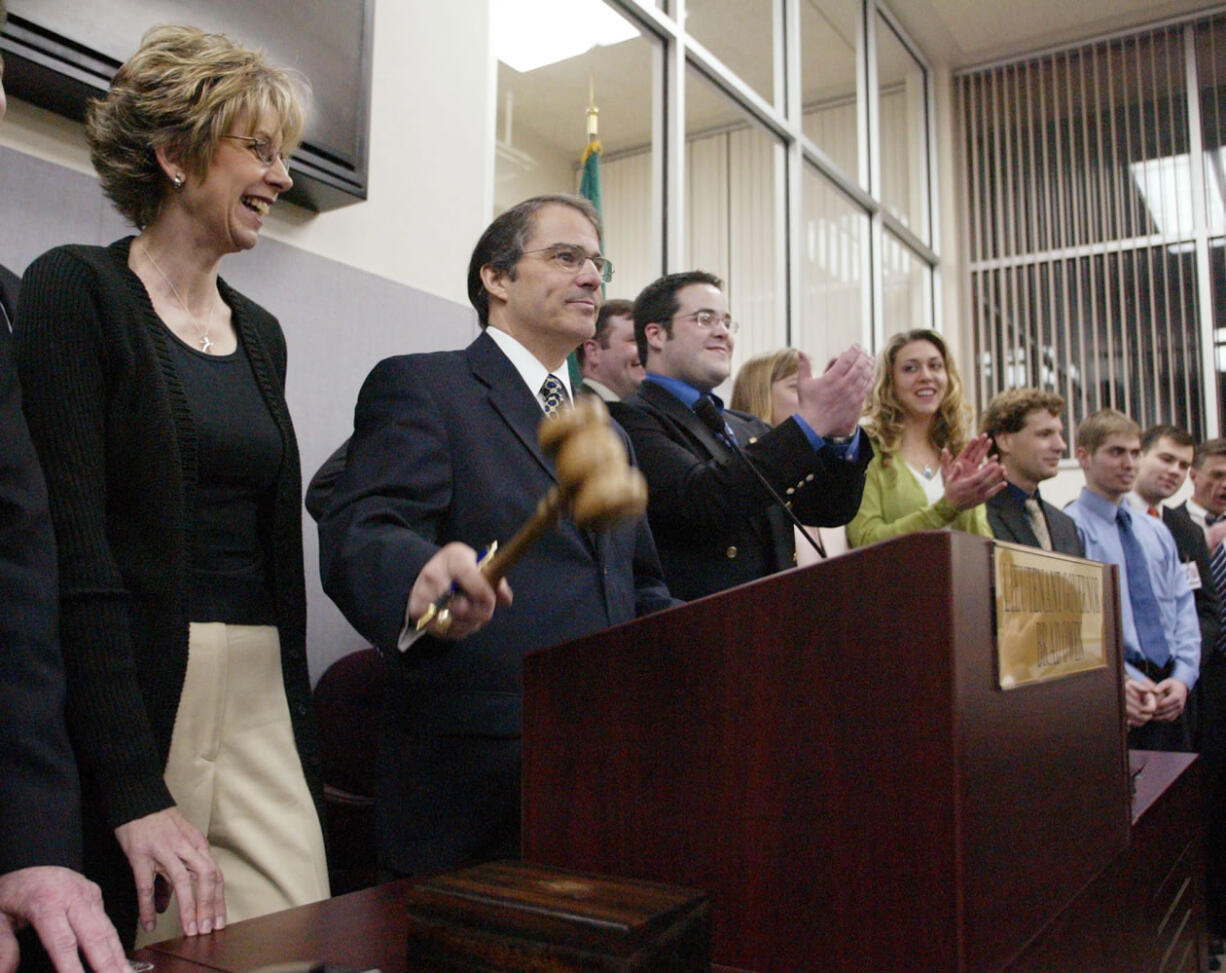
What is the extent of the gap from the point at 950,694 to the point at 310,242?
2100 millimetres

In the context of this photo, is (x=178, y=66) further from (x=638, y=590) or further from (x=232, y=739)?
(x=638, y=590)

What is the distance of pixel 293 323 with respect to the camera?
7.90 ft

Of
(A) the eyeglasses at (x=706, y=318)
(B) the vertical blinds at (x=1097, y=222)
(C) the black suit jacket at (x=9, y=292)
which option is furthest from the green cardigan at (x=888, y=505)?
(B) the vertical blinds at (x=1097, y=222)

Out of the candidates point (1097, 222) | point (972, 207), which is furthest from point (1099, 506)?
point (972, 207)

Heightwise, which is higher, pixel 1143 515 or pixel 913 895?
pixel 1143 515

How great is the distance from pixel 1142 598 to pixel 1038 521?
1.87 ft

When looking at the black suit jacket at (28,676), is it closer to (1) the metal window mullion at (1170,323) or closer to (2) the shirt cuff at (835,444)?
(2) the shirt cuff at (835,444)

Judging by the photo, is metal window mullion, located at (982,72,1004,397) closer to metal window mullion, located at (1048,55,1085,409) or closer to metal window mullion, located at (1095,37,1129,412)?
metal window mullion, located at (1048,55,1085,409)

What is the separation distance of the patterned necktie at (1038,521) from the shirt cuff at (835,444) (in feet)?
5.91

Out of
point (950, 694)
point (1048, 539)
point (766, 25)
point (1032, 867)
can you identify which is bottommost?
point (1032, 867)

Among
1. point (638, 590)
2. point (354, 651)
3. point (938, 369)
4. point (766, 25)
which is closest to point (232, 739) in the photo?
point (638, 590)

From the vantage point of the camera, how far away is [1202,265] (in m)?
6.79

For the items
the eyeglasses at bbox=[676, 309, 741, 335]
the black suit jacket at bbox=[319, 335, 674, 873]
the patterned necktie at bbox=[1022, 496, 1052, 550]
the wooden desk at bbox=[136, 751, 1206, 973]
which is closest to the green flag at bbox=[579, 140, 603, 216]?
the eyeglasses at bbox=[676, 309, 741, 335]

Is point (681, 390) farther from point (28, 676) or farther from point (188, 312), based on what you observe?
point (28, 676)
